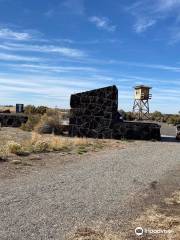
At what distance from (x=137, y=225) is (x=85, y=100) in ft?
73.4

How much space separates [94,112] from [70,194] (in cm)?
2001

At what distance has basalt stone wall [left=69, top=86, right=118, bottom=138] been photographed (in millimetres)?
30172

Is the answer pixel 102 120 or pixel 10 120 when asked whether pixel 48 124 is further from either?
pixel 10 120

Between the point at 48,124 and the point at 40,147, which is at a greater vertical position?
the point at 48,124

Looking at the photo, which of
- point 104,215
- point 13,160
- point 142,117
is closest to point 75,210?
point 104,215

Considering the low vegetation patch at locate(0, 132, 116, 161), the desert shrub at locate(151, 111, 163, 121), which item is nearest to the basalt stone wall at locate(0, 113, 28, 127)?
the low vegetation patch at locate(0, 132, 116, 161)

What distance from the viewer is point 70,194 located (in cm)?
1065

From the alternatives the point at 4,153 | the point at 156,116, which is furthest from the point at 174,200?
the point at 156,116

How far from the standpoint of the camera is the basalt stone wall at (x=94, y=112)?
30.2 meters

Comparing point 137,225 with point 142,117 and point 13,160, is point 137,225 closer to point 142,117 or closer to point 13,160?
point 13,160

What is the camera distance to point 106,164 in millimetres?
16391

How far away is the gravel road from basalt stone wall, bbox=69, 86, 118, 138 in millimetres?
12665

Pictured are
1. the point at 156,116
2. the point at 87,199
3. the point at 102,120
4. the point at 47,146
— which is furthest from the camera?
the point at 156,116

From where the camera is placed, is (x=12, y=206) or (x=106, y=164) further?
(x=106, y=164)
